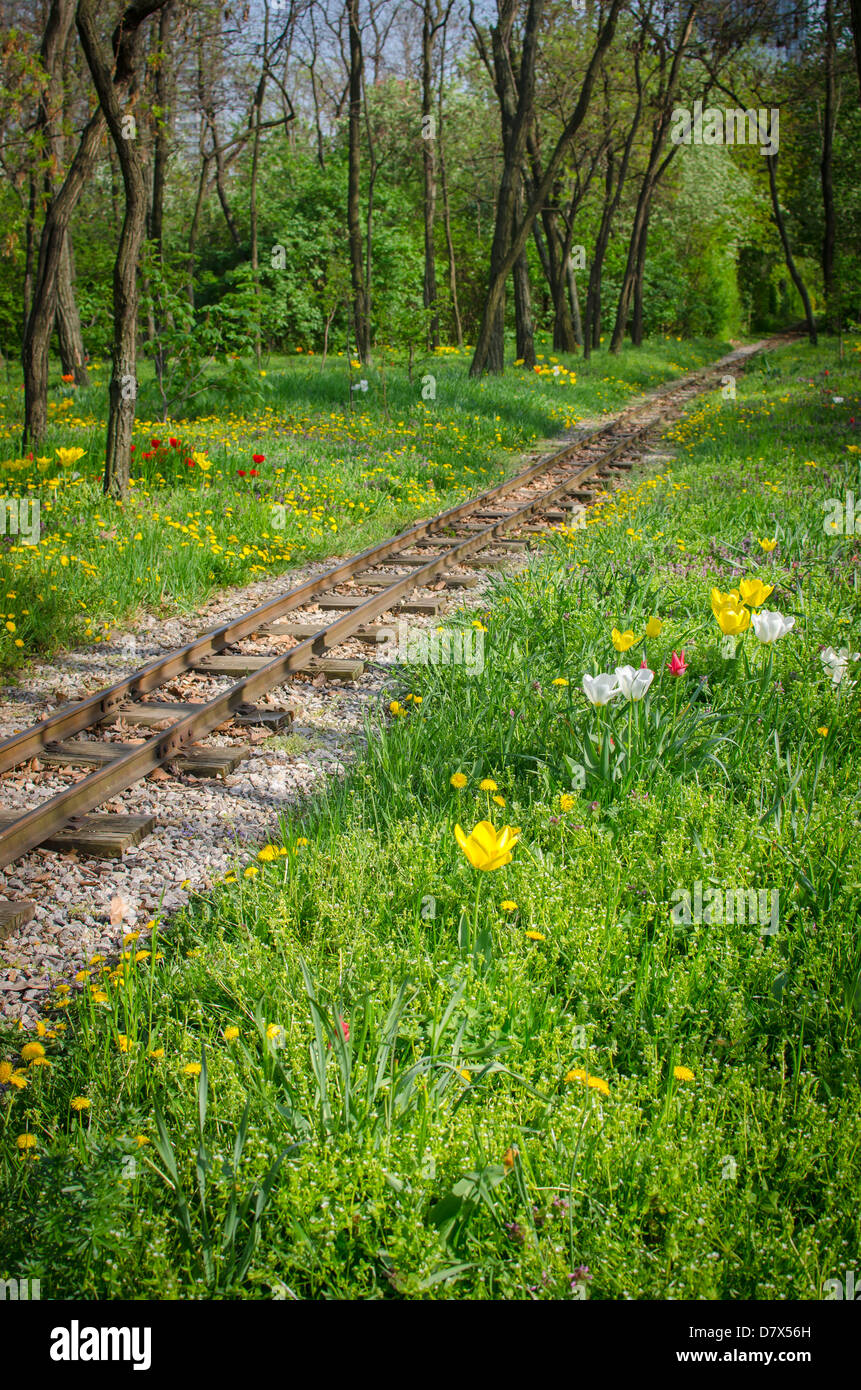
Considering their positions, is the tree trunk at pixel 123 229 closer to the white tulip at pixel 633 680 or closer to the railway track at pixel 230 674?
the railway track at pixel 230 674

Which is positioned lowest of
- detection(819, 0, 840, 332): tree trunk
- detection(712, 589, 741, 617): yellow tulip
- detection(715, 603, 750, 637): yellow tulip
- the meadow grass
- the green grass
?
the green grass

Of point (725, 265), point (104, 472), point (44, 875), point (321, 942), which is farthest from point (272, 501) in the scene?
point (725, 265)

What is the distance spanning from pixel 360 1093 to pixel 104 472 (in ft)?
30.9

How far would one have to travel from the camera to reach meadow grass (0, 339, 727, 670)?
761cm

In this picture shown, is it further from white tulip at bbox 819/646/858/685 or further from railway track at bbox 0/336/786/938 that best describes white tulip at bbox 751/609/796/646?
railway track at bbox 0/336/786/938

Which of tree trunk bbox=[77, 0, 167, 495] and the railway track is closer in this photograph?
the railway track

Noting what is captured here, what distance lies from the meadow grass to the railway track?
82 centimetres

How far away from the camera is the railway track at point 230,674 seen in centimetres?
444

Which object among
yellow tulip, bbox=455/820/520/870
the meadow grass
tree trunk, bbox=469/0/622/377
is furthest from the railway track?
tree trunk, bbox=469/0/622/377

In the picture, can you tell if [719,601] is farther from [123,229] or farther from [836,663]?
[123,229]

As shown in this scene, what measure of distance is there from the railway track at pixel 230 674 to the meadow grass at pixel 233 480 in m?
0.82

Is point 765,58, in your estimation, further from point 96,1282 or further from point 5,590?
point 96,1282

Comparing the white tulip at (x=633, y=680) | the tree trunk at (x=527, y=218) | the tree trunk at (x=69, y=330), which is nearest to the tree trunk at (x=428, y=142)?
the tree trunk at (x=527, y=218)

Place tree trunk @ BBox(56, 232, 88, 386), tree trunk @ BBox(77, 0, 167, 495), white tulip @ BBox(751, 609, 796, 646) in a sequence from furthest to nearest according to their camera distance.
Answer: tree trunk @ BBox(56, 232, 88, 386) < tree trunk @ BBox(77, 0, 167, 495) < white tulip @ BBox(751, 609, 796, 646)
